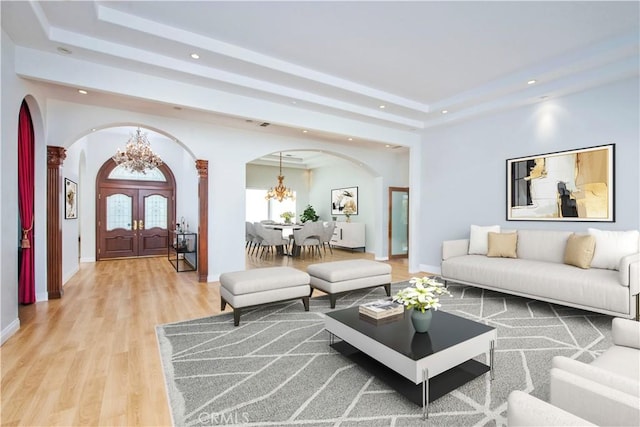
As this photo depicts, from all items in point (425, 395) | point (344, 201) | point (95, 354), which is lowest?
point (95, 354)

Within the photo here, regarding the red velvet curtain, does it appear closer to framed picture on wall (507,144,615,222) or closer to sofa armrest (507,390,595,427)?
sofa armrest (507,390,595,427)

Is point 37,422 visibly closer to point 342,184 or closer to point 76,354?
point 76,354

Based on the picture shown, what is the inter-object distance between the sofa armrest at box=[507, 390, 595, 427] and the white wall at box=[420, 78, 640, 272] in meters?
4.06

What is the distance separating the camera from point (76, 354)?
271cm

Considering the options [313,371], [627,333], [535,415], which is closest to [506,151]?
[627,333]

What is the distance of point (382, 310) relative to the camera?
263cm

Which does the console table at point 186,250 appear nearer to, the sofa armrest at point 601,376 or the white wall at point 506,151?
the white wall at point 506,151

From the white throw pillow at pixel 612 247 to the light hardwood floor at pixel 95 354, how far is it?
178 inches

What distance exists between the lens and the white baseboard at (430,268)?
19.9 ft

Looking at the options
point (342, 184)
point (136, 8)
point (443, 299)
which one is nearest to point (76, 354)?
point (136, 8)

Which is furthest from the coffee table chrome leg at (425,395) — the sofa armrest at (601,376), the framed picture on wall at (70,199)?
the framed picture on wall at (70,199)

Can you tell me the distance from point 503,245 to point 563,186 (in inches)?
43.5

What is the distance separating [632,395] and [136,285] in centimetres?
579

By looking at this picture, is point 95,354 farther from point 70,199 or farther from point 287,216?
point 287,216
